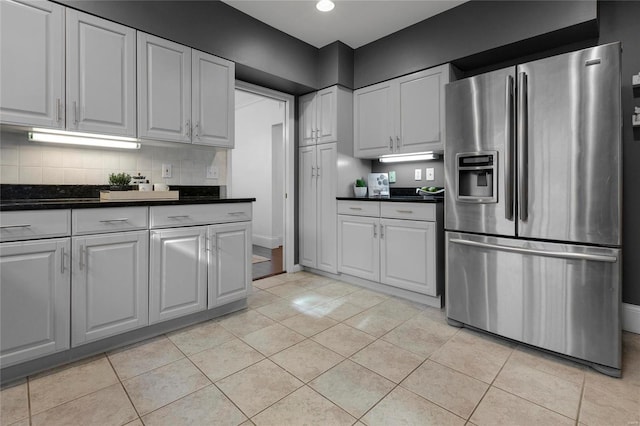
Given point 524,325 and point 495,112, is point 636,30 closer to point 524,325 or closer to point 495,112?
point 495,112

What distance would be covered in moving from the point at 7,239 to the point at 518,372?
283 cm

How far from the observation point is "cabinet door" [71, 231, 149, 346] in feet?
5.99

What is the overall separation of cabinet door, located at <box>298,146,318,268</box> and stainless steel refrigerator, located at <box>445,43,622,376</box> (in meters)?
1.73

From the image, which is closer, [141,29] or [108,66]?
[108,66]

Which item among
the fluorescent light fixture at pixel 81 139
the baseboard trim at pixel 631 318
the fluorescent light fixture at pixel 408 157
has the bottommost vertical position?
the baseboard trim at pixel 631 318

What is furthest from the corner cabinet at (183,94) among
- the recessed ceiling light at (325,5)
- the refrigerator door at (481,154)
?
the refrigerator door at (481,154)

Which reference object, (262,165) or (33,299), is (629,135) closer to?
(33,299)

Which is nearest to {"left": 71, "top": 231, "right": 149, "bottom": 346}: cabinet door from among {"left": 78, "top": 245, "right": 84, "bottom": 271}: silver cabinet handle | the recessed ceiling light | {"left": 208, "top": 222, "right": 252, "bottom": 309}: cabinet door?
{"left": 78, "top": 245, "right": 84, "bottom": 271}: silver cabinet handle

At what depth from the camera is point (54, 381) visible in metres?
1.69

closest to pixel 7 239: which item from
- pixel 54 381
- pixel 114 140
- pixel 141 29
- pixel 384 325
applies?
pixel 54 381

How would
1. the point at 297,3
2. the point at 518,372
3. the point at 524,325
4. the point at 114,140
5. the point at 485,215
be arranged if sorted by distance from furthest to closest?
1. the point at 297,3
2. the point at 114,140
3. the point at 485,215
4. the point at 524,325
5. the point at 518,372

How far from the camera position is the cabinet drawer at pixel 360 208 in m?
3.15

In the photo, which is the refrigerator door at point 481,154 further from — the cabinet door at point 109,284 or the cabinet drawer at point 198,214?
the cabinet door at point 109,284

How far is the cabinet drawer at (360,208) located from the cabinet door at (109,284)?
Result: 1969mm
